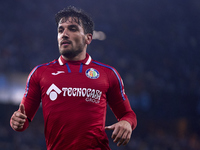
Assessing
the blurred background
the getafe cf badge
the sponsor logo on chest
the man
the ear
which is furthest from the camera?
the blurred background

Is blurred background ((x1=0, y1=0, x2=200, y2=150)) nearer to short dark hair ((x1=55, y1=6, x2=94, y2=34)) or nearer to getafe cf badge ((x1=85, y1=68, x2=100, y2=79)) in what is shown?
short dark hair ((x1=55, y1=6, x2=94, y2=34))

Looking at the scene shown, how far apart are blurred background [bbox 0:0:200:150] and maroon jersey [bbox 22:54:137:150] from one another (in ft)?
29.5

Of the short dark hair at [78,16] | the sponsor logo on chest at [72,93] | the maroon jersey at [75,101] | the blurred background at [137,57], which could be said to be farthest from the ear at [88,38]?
the blurred background at [137,57]

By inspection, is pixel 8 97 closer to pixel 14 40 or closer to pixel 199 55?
pixel 14 40

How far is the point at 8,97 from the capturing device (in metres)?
11.5

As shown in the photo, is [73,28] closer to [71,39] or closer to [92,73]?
[71,39]

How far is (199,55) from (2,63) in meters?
8.43

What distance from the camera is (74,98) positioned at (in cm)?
254

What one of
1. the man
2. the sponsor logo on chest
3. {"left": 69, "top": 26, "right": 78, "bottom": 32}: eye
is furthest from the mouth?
the sponsor logo on chest

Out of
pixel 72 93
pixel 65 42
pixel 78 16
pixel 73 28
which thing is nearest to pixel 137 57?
pixel 78 16

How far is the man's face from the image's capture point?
2754 millimetres

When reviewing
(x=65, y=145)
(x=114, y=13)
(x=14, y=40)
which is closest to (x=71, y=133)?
(x=65, y=145)

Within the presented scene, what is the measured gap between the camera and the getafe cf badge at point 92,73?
2.71 metres

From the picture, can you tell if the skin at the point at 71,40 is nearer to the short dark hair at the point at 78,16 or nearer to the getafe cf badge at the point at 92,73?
the short dark hair at the point at 78,16
